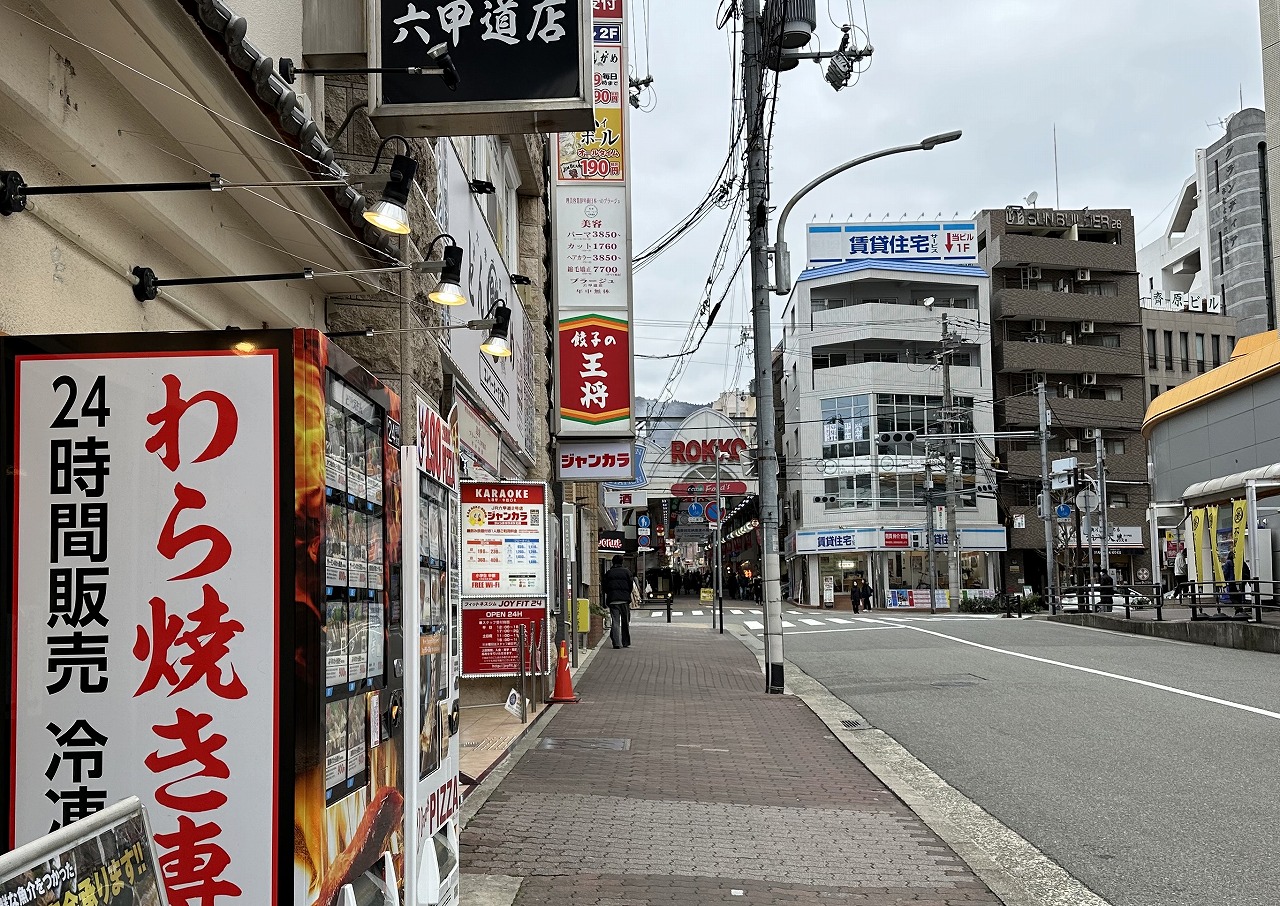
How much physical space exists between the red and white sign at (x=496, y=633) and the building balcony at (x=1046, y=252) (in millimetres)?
61292

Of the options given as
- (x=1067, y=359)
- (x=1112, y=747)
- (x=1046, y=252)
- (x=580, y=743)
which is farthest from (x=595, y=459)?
(x=1046, y=252)

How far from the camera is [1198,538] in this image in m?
32.7

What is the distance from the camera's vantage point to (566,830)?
8.02m

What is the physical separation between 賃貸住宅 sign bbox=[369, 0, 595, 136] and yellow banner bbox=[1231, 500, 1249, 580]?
2666cm

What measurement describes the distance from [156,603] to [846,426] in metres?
64.7

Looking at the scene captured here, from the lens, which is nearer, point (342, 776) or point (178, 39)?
point (342, 776)

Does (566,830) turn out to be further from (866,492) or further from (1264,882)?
(866,492)

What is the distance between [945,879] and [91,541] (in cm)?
500

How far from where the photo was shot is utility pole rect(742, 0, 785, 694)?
59.0ft

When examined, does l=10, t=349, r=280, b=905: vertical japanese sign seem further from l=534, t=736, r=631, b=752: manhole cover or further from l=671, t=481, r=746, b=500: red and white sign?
l=671, t=481, r=746, b=500: red and white sign

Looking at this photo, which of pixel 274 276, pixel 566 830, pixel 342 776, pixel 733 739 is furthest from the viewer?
pixel 733 739

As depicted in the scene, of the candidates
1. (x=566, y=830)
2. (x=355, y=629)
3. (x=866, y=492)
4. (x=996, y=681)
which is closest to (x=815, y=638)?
(x=996, y=681)

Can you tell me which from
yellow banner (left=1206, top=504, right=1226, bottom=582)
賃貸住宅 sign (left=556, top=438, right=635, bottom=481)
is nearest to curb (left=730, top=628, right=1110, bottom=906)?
賃貸住宅 sign (left=556, top=438, right=635, bottom=481)

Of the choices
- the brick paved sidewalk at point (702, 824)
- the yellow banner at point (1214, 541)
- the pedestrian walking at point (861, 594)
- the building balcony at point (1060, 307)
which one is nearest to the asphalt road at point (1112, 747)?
the brick paved sidewalk at point (702, 824)
